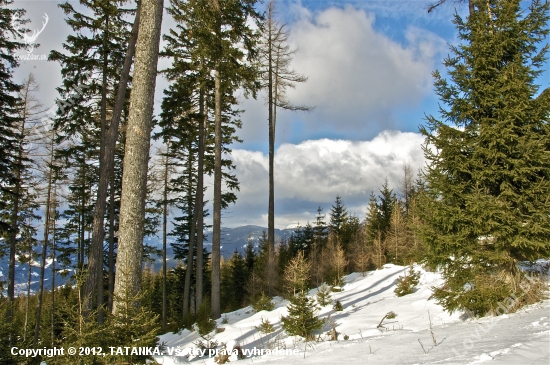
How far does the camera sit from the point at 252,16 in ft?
40.9

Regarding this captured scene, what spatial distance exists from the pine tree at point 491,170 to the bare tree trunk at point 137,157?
19.2ft

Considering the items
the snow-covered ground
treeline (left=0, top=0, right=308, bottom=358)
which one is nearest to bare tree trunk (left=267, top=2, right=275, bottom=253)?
treeline (left=0, top=0, right=308, bottom=358)

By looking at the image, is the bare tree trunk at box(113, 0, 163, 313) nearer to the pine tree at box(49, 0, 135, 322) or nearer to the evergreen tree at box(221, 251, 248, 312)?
the pine tree at box(49, 0, 135, 322)

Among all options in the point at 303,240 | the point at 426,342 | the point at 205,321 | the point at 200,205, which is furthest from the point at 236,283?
the point at 426,342

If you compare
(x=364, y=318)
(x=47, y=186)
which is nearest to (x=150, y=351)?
(x=364, y=318)

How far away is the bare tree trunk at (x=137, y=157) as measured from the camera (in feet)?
17.7

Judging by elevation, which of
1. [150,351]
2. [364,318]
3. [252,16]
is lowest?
[364,318]

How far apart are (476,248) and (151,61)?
299 inches

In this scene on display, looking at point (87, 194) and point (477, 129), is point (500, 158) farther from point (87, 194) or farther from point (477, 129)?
point (87, 194)

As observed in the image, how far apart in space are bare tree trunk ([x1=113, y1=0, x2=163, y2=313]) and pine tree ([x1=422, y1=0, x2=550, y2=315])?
5.86 metres

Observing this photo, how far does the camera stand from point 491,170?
623cm

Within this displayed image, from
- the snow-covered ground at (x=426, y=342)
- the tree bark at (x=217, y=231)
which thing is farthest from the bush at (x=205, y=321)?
the snow-covered ground at (x=426, y=342)

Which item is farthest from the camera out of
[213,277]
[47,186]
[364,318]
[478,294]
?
[47,186]

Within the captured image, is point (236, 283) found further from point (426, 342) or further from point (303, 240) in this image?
point (426, 342)
